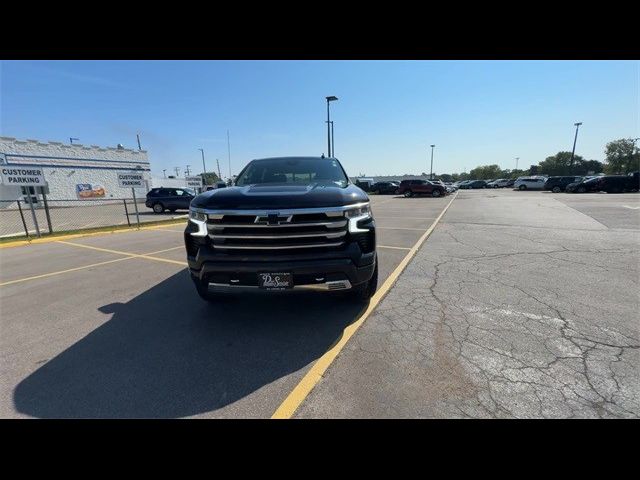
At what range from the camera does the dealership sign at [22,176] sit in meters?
10.5

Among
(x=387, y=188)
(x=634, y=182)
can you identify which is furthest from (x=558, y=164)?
(x=387, y=188)

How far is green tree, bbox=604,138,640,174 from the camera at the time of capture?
7125cm

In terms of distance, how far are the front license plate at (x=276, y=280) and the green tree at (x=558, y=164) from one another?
99.9 metres

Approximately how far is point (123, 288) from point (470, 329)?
17.1ft

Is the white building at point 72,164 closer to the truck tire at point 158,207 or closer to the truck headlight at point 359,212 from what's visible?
the truck tire at point 158,207

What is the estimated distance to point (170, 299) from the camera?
4.37 m

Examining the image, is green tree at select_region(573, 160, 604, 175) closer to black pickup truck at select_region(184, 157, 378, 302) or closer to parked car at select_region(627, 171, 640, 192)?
parked car at select_region(627, 171, 640, 192)

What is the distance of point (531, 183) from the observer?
137 ft

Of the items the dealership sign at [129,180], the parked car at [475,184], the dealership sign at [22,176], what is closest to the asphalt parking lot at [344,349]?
the dealership sign at [22,176]

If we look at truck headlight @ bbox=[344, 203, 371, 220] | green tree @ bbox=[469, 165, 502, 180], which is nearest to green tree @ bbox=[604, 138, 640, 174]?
green tree @ bbox=[469, 165, 502, 180]

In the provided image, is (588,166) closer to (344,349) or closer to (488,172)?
(488,172)

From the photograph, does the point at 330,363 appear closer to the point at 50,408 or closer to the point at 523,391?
the point at 523,391
